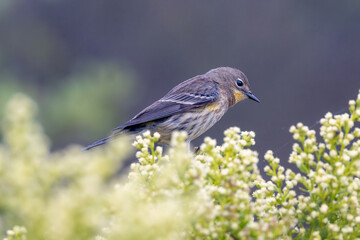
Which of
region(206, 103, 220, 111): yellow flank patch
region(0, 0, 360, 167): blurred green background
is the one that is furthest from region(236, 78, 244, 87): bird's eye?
region(0, 0, 360, 167): blurred green background

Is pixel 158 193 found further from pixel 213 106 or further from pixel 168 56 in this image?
pixel 168 56

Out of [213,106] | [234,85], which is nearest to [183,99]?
[213,106]

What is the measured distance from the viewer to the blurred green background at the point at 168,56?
11227 mm

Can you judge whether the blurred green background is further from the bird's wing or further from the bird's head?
the bird's wing

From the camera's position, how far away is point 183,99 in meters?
5.68

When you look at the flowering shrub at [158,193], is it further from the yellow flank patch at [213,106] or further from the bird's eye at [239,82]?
the bird's eye at [239,82]

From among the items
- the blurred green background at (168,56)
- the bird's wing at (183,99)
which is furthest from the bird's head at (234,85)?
the blurred green background at (168,56)

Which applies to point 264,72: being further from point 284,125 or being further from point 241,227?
point 241,227

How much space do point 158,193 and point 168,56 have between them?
13336 millimetres

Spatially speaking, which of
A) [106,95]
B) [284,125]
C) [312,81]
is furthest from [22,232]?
[312,81]

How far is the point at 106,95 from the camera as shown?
1102 centimetres

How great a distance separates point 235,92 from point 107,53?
10.1 meters

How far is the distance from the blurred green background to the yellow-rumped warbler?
15.4 feet

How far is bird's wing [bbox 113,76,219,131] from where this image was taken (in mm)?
5383
